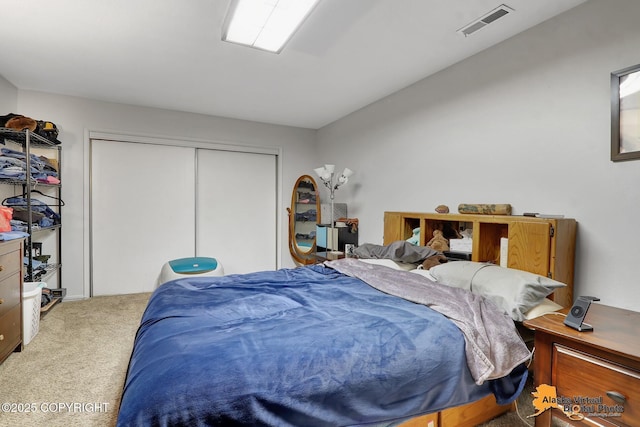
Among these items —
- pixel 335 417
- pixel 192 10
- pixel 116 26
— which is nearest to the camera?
pixel 335 417

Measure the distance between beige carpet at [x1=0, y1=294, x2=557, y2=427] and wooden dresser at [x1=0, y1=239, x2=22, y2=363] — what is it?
128 mm

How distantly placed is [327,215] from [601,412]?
3.30 metres

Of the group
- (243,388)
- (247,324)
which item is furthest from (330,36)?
(243,388)

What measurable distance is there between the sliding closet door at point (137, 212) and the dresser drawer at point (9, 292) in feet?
4.94

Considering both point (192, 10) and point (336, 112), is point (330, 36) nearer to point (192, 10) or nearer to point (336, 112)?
point (192, 10)

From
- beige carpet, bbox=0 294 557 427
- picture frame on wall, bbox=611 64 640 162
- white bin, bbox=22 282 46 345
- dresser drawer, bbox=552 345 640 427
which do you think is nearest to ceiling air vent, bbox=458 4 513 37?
picture frame on wall, bbox=611 64 640 162

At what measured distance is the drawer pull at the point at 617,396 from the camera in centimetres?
109

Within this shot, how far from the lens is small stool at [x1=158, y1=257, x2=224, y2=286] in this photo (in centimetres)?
353

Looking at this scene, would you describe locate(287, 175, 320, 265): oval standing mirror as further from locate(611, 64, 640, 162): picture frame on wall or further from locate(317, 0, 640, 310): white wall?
locate(611, 64, 640, 162): picture frame on wall

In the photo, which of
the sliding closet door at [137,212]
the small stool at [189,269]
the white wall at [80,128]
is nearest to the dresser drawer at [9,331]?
the small stool at [189,269]

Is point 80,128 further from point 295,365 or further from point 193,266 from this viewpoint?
point 295,365

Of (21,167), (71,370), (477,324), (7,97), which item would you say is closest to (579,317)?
(477,324)

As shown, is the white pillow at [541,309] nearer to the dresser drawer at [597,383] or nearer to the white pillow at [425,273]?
the dresser drawer at [597,383]

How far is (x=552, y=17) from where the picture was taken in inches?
79.3
